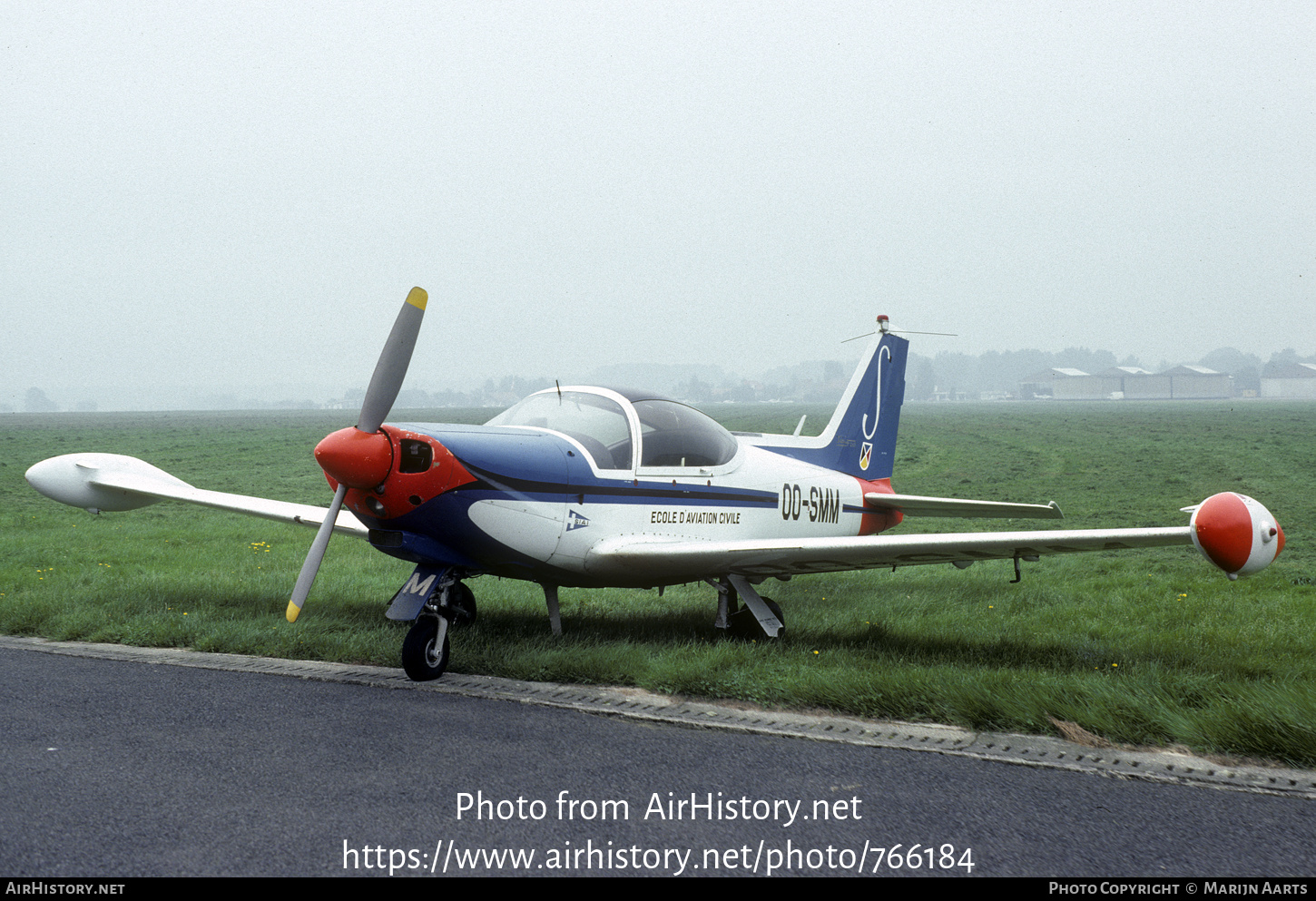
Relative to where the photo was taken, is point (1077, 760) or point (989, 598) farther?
point (989, 598)

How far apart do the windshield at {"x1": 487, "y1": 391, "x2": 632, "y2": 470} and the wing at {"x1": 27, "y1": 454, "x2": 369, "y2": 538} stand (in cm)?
293

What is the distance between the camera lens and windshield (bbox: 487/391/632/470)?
7359 mm

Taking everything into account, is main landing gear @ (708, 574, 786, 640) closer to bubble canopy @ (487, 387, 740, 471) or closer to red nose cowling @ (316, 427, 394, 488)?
bubble canopy @ (487, 387, 740, 471)

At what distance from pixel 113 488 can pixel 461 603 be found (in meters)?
4.31

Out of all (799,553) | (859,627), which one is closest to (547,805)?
(799,553)

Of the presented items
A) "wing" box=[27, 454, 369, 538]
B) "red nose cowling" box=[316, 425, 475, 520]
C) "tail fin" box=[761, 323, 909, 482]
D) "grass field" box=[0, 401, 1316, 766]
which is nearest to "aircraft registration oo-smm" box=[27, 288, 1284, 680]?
"red nose cowling" box=[316, 425, 475, 520]

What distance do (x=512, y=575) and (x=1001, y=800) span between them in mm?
4026

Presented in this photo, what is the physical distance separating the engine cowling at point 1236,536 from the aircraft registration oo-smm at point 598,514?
0.01 meters

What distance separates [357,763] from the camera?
15.8 feet

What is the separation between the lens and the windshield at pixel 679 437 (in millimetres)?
7652

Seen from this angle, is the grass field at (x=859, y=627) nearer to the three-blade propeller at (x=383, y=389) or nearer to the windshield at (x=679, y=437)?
the three-blade propeller at (x=383, y=389)

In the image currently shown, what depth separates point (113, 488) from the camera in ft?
31.8
